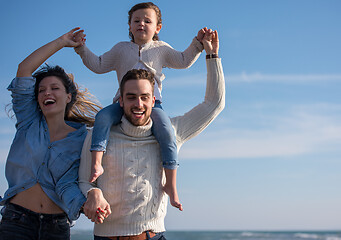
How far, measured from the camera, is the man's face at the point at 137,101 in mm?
3436

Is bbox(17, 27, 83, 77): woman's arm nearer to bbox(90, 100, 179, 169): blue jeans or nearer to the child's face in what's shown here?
the child's face

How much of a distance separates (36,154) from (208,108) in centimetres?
143

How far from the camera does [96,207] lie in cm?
320

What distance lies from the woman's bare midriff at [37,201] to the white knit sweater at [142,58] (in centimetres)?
102

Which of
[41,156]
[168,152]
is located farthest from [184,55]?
[41,156]

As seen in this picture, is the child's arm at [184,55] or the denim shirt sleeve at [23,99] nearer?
the denim shirt sleeve at [23,99]

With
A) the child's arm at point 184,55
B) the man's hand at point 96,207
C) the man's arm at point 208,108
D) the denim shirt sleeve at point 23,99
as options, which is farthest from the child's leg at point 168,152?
the denim shirt sleeve at point 23,99

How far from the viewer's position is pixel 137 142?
3561mm

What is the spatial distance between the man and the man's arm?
0.31 m

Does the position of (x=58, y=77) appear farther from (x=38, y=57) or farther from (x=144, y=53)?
(x=144, y=53)

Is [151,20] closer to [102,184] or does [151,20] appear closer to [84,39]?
[84,39]

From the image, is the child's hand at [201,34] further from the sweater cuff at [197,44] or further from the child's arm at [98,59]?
the child's arm at [98,59]

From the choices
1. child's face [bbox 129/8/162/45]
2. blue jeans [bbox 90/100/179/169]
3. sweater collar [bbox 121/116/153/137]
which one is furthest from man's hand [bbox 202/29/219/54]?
sweater collar [bbox 121/116/153/137]

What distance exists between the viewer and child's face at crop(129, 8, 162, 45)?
4184 mm
